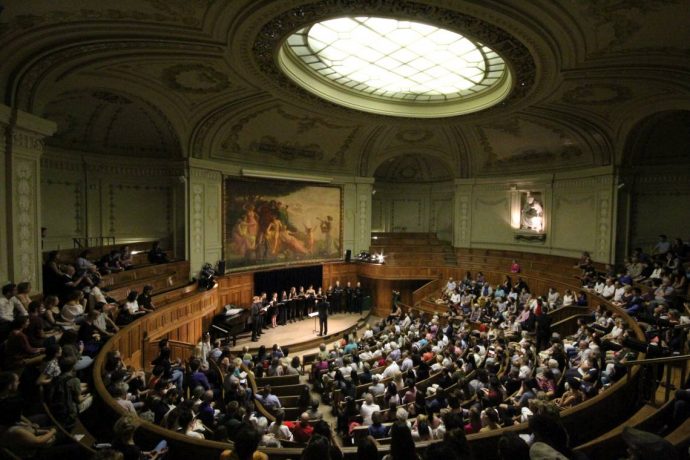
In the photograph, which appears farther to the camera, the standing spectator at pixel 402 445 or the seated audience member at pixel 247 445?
the seated audience member at pixel 247 445

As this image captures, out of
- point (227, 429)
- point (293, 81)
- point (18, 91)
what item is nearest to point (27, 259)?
point (18, 91)

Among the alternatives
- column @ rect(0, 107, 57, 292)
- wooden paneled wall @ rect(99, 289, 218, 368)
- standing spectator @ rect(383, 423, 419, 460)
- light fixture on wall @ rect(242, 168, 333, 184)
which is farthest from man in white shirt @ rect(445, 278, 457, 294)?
standing spectator @ rect(383, 423, 419, 460)

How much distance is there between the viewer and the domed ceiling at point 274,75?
6.45 metres

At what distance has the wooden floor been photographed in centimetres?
1288

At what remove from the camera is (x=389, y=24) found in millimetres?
8781

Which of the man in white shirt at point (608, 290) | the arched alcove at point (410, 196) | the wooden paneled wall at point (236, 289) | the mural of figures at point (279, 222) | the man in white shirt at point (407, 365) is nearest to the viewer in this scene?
the man in white shirt at point (407, 365)

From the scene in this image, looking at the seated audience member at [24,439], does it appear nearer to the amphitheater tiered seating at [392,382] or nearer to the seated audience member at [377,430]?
the amphitheater tiered seating at [392,382]

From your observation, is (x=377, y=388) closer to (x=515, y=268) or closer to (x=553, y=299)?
(x=553, y=299)

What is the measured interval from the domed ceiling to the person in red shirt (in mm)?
→ 6978

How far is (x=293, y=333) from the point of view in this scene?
46.2ft

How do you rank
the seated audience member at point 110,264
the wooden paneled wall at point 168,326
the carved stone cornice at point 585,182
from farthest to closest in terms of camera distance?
the carved stone cornice at point 585,182
the seated audience member at point 110,264
the wooden paneled wall at point 168,326

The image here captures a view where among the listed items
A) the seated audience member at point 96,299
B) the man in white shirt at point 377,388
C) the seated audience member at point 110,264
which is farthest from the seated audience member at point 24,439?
the seated audience member at point 110,264

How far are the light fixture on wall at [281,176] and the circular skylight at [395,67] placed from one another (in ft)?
15.3

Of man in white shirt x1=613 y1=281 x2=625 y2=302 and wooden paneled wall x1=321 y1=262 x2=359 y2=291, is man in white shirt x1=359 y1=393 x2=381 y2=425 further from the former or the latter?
wooden paneled wall x1=321 y1=262 x2=359 y2=291
